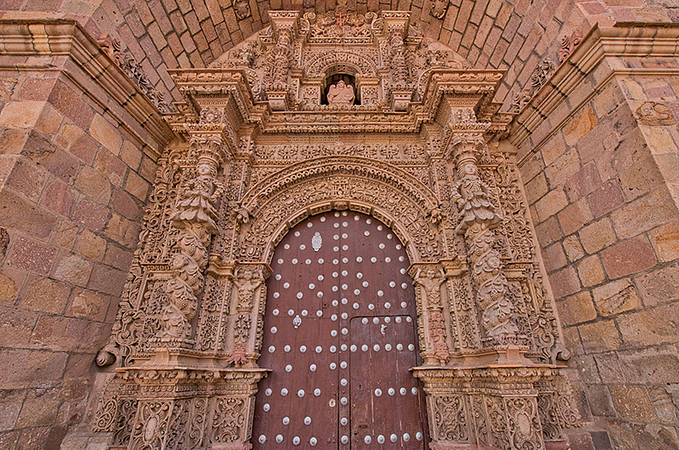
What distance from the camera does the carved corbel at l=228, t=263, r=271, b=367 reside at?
312 centimetres

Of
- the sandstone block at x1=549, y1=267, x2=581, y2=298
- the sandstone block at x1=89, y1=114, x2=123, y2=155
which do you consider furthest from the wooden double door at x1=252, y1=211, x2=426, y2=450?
the sandstone block at x1=89, y1=114, x2=123, y2=155

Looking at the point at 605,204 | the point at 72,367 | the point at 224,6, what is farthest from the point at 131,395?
the point at 224,6

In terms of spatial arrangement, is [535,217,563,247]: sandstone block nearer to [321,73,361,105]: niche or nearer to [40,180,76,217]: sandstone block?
[321,73,361,105]: niche

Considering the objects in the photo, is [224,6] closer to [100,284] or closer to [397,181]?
[397,181]

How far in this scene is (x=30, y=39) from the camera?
3.03 metres

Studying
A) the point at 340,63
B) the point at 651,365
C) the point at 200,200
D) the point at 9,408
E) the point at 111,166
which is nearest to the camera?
the point at 9,408

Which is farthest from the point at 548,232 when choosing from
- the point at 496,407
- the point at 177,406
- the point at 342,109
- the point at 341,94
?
the point at 177,406

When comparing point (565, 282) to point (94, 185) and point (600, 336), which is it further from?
point (94, 185)

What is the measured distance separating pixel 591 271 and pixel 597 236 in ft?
1.13

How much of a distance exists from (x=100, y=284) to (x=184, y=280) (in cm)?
96

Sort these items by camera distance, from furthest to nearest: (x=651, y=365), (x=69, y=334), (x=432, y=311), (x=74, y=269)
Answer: (x=432, y=311)
(x=74, y=269)
(x=69, y=334)
(x=651, y=365)

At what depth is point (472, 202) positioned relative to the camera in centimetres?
315

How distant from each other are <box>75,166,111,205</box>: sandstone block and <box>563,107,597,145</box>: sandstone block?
5.09 meters

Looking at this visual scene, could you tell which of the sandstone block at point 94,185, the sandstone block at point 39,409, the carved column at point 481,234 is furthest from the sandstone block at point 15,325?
the carved column at point 481,234
